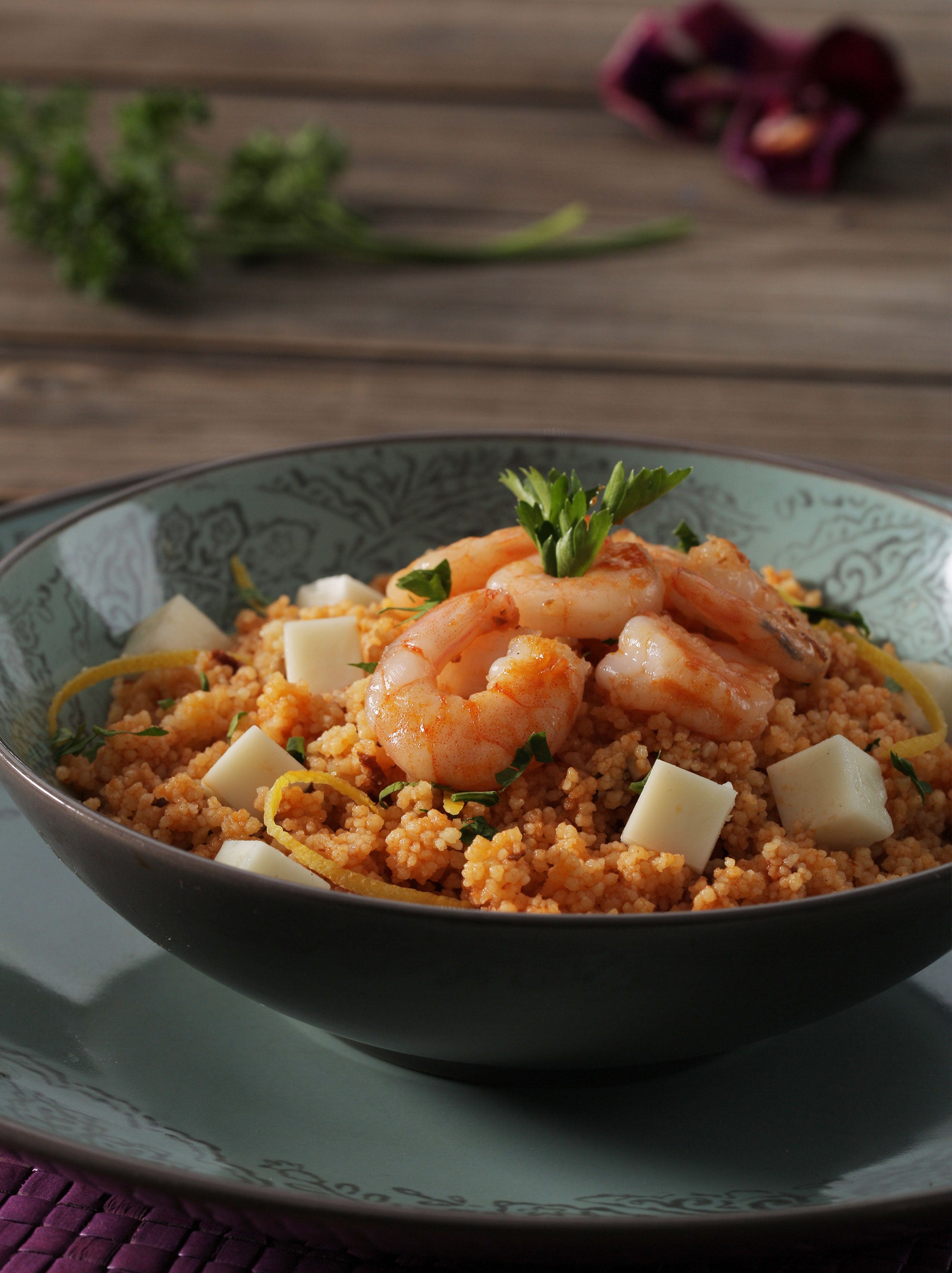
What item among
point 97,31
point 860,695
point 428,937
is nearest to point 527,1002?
point 428,937

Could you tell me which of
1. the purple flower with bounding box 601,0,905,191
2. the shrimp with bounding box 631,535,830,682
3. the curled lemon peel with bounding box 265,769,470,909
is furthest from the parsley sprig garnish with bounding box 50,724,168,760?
the purple flower with bounding box 601,0,905,191

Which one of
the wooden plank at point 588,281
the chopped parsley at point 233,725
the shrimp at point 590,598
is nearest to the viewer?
the shrimp at point 590,598

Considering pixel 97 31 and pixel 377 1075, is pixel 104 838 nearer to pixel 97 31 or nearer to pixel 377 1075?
pixel 377 1075

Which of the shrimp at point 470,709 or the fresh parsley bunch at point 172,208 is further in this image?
the fresh parsley bunch at point 172,208

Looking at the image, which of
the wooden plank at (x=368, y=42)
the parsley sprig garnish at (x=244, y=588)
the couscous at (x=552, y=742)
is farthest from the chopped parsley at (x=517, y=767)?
the wooden plank at (x=368, y=42)

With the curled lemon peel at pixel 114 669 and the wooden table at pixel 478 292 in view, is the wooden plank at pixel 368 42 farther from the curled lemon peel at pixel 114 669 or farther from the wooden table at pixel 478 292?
the curled lemon peel at pixel 114 669

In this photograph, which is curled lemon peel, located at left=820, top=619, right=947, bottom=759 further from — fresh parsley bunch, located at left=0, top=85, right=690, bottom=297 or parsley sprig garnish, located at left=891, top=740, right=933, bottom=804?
fresh parsley bunch, located at left=0, top=85, right=690, bottom=297
